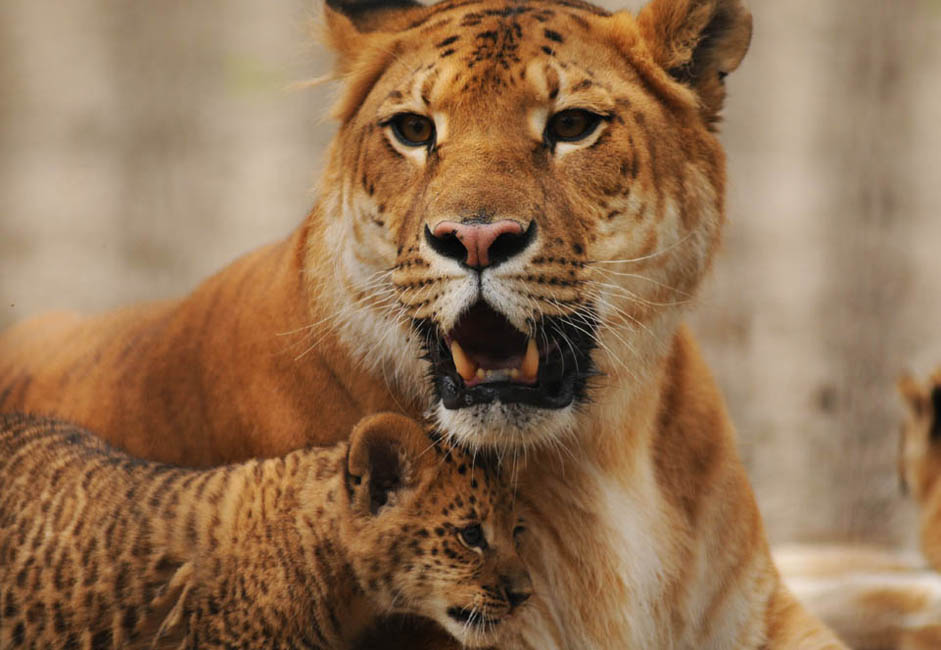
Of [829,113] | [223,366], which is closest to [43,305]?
[223,366]

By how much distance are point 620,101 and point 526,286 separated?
19.4 inches

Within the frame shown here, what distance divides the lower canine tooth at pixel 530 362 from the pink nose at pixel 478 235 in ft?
0.63

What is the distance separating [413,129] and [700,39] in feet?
1.98

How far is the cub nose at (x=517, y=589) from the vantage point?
100 inches

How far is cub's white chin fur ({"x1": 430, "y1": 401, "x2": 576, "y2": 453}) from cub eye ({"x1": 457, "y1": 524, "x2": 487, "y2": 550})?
21cm

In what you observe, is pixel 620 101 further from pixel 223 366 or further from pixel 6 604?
pixel 6 604

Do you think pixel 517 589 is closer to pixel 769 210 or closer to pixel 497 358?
pixel 497 358

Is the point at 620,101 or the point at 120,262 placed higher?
the point at 620,101

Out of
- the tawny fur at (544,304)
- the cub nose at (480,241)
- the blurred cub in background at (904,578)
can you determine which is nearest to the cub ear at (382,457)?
the tawny fur at (544,304)

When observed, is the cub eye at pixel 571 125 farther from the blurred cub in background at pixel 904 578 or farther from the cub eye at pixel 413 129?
the blurred cub in background at pixel 904 578

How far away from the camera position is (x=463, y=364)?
2332 millimetres

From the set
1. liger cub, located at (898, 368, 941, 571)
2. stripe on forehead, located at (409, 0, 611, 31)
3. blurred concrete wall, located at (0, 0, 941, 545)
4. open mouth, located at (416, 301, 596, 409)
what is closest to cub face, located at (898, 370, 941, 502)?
liger cub, located at (898, 368, 941, 571)

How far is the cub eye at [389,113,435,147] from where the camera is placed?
255 cm

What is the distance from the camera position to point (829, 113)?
470 cm
